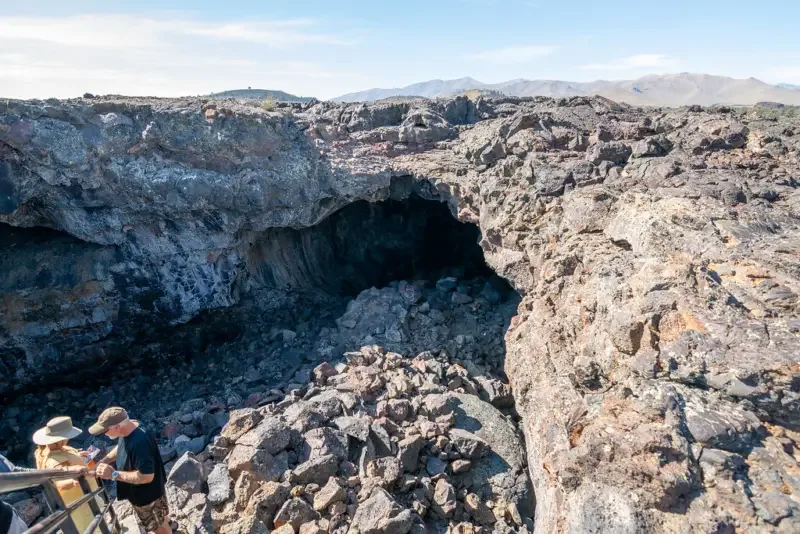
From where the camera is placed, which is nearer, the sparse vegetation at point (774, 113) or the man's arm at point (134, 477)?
the man's arm at point (134, 477)

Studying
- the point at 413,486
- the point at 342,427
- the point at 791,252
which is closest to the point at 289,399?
the point at 342,427

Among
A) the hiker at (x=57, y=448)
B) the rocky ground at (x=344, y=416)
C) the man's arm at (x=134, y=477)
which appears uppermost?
the hiker at (x=57, y=448)

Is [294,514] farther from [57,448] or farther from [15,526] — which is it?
[15,526]

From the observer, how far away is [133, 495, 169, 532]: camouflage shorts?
146 inches

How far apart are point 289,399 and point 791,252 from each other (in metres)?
5.52

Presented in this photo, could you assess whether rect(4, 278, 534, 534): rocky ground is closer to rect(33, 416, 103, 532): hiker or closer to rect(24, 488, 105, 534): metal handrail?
rect(33, 416, 103, 532): hiker

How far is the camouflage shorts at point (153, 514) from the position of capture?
3.72 m

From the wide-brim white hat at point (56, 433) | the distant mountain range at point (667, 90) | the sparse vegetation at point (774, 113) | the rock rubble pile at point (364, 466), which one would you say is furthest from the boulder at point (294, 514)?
the distant mountain range at point (667, 90)

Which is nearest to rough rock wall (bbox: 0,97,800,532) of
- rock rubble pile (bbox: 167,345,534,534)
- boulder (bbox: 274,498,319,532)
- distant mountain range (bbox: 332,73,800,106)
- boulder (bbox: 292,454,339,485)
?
rock rubble pile (bbox: 167,345,534,534)

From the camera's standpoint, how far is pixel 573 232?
18.1ft

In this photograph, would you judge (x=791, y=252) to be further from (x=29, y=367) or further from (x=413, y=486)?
(x=29, y=367)

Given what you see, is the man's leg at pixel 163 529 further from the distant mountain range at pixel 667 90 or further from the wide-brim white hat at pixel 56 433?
the distant mountain range at pixel 667 90

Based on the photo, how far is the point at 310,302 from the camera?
30.2 feet

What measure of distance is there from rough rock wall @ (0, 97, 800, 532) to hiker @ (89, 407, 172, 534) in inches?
119
